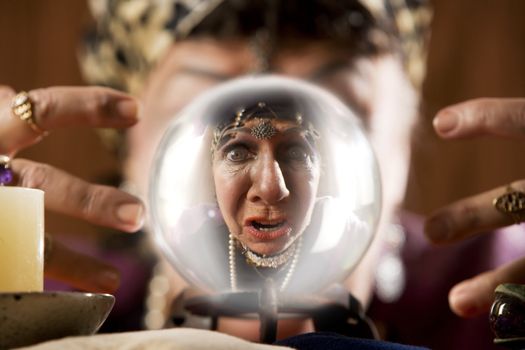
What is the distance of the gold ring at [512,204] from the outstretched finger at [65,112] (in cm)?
25

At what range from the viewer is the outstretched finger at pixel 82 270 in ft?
1.80

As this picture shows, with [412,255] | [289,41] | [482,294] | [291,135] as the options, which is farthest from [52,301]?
[412,255]

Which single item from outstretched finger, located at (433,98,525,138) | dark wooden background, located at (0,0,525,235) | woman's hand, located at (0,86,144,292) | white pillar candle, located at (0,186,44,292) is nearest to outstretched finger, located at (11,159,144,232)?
woman's hand, located at (0,86,144,292)

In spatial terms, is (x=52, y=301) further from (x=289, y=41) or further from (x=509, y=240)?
(x=509, y=240)

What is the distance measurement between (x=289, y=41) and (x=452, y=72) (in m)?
0.98

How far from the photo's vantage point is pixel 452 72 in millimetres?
1739

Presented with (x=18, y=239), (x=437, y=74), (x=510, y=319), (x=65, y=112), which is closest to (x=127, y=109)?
(x=65, y=112)

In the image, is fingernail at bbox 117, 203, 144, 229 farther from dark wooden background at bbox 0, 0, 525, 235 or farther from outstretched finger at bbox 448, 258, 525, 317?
dark wooden background at bbox 0, 0, 525, 235

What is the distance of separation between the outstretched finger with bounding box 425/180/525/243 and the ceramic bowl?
0.88 ft

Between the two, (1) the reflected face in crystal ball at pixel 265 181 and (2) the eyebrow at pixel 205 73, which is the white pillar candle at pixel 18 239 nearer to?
(1) the reflected face in crystal ball at pixel 265 181

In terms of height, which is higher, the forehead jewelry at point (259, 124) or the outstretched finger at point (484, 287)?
the forehead jewelry at point (259, 124)

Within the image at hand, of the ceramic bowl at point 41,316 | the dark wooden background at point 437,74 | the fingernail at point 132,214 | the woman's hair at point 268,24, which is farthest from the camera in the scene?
the dark wooden background at point 437,74

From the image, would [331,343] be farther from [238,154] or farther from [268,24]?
[268,24]

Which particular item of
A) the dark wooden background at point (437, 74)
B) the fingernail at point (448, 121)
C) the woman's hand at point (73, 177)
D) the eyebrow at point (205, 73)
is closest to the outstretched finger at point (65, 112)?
the woman's hand at point (73, 177)
